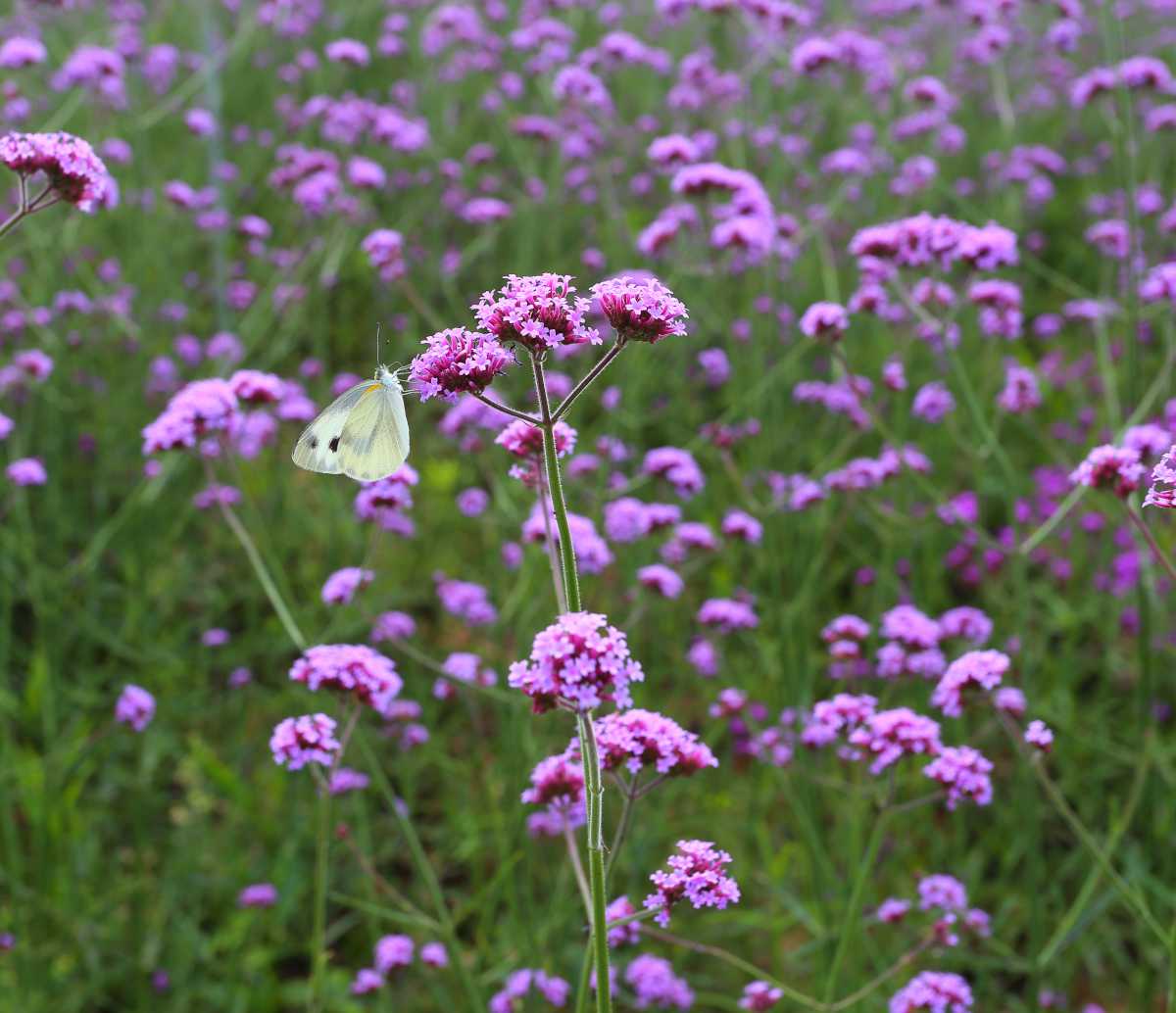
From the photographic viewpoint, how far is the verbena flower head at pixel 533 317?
1398 millimetres

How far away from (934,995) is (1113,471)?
0.95m

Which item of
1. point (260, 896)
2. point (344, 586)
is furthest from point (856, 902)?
point (260, 896)

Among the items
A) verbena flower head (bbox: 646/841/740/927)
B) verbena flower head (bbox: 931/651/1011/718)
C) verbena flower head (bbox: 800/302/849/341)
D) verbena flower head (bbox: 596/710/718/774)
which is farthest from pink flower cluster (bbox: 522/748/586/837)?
verbena flower head (bbox: 800/302/849/341)

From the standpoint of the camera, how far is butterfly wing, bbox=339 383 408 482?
78.0 inches

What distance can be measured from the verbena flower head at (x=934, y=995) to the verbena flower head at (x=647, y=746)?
2.72 feet

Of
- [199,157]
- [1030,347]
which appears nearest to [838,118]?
[1030,347]

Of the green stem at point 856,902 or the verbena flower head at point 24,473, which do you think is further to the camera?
the verbena flower head at point 24,473

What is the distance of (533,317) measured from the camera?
4.65ft

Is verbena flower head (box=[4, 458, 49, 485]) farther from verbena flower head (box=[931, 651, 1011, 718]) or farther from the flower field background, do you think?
verbena flower head (box=[931, 651, 1011, 718])

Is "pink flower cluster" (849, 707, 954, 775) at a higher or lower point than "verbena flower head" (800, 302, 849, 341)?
lower

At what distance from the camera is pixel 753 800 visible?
3270 millimetres

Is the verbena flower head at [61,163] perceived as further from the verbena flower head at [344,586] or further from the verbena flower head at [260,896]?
the verbena flower head at [260,896]

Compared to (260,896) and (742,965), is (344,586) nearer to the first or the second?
(260,896)

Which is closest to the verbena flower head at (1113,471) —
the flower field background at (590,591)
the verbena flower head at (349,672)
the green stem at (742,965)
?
the flower field background at (590,591)
